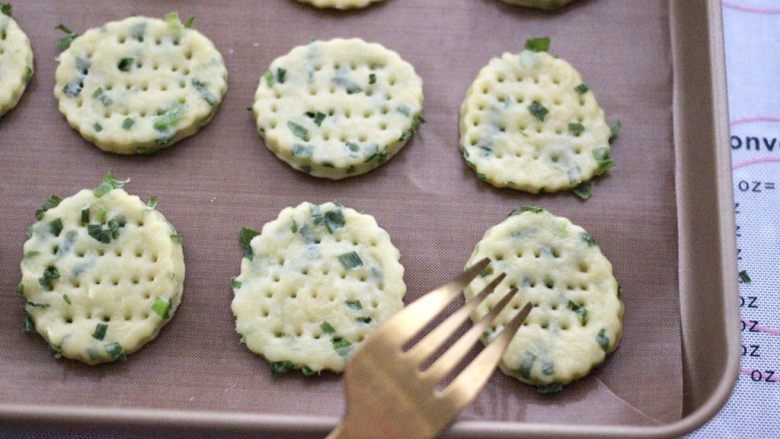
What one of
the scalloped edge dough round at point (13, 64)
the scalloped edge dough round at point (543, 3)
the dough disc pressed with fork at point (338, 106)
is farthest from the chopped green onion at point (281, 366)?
the scalloped edge dough round at point (543, 3)

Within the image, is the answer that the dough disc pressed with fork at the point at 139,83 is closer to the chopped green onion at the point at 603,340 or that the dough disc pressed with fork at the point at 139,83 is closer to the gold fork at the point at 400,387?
the gold fork at the point at 400,387

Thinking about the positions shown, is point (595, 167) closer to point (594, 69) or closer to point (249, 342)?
point (594, 69)

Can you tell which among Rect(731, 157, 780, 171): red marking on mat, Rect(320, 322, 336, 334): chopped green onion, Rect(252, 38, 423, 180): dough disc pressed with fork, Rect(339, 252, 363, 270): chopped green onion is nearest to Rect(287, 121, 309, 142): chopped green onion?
Rect(252, 38, 423, 180): dough disc pressed with fork

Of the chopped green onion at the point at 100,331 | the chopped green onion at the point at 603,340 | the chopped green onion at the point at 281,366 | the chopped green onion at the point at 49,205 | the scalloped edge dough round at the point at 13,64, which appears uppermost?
the scalloped edge dough round at the point at 13,64

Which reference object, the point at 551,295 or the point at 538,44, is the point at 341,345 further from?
the point at 538,44

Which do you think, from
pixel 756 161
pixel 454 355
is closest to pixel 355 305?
pixel 454 355

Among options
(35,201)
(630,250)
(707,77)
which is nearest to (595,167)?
(630,250)
